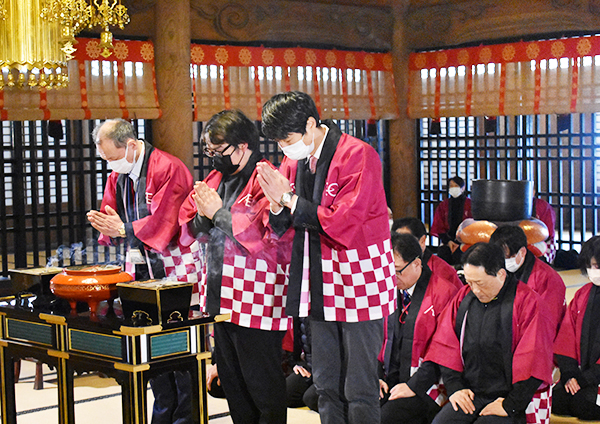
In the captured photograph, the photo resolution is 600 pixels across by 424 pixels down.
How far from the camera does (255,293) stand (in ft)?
10.7

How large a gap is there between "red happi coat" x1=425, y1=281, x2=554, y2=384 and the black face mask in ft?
4.30

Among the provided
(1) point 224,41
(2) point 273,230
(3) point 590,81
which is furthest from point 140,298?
(3) point 590,81

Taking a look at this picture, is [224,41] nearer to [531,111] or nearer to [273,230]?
[531,111]

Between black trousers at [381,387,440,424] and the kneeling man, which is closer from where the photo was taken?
the kneeling man

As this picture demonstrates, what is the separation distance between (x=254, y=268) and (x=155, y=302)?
0.42m

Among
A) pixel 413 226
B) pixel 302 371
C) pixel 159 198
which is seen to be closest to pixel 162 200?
pixel 159 198

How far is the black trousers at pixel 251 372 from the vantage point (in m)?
3.25

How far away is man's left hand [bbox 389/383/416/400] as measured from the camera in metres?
3.98

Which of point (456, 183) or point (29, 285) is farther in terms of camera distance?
point (456, 183)

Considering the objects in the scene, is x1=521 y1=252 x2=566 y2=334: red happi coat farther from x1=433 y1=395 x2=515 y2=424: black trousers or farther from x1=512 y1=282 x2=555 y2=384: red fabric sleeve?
x1=433 y1=395 x2=515 y2=424: black trousers

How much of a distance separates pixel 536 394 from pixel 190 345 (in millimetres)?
1622

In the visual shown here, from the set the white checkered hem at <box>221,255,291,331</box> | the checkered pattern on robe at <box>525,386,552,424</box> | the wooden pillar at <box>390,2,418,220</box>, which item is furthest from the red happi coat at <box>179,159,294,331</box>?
the wooden pillar at <box>390,2,418,220</box>

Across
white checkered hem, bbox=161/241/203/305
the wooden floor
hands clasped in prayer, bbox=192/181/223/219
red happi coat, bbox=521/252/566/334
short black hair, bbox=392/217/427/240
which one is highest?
hands clasped in prayer, bbox=192/181/223/219

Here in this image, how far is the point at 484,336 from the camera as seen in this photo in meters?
3.76
